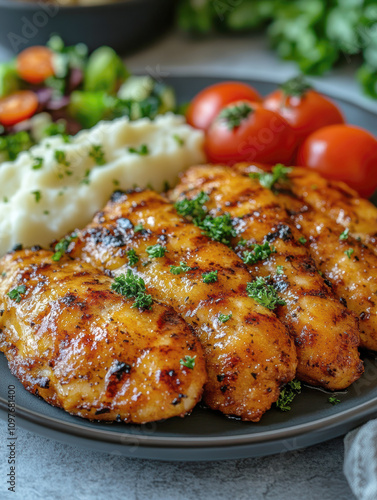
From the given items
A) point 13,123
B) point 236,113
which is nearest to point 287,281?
point 236,113

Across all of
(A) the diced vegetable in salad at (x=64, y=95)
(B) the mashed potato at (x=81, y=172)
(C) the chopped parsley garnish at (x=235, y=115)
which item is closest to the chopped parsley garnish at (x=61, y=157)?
(B) the mashed potato at (x=81, y=172)

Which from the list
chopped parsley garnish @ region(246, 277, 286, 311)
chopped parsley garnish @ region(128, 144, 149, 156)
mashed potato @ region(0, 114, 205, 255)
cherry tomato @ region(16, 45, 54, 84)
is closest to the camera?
chopped parsley garnish @ region(246, 277, 286, 311)

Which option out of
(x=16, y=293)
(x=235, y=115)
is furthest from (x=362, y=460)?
(x=235, y=115)

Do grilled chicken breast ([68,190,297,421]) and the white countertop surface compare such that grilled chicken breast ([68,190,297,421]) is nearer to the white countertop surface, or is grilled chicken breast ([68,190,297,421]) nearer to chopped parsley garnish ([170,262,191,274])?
chopped parsley garnish ([170,262,191,274])

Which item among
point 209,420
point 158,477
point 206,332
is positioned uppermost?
point 206,332

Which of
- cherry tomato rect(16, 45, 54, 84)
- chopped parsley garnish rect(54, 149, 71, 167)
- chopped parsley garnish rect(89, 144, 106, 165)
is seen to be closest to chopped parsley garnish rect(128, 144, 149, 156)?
chopped parsley garnish rect(89, 144, 106, 165)

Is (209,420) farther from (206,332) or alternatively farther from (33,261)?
(33,261)

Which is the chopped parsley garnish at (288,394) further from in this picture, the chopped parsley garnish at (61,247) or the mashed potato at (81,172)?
the mashed potato at (81,172)
